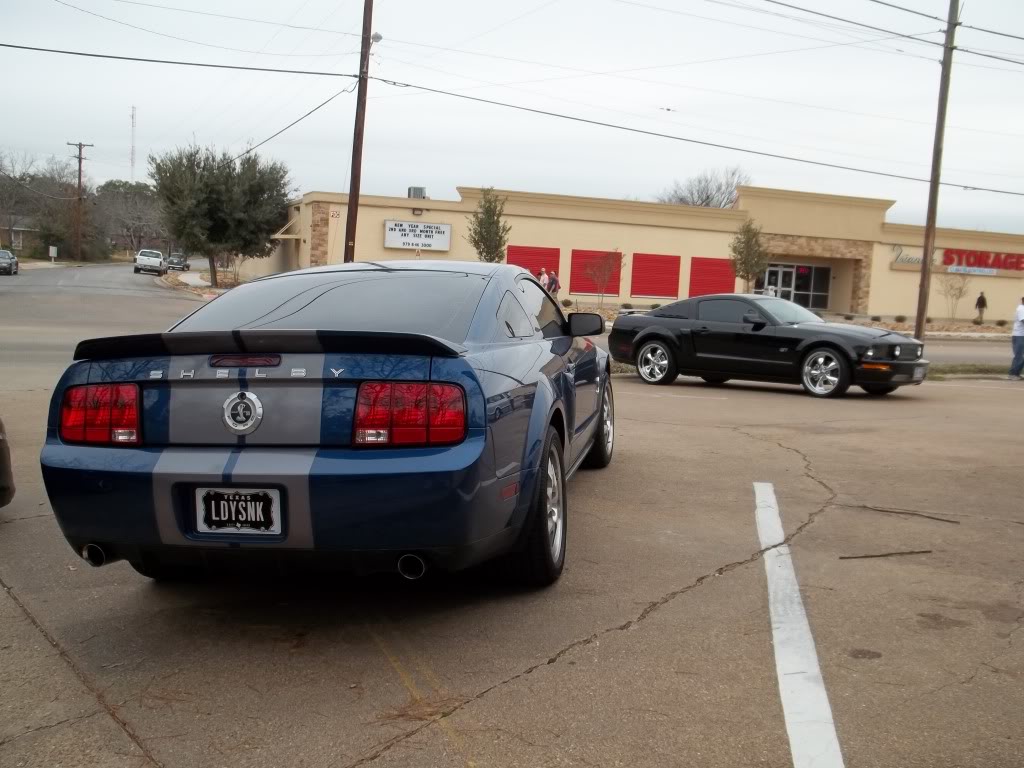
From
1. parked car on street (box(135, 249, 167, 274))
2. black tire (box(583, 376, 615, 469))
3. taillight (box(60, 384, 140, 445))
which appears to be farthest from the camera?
parked car on street (box(135, 249, 167, 274))

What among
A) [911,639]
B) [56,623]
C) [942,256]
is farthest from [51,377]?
[942,256]

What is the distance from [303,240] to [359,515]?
137 ft

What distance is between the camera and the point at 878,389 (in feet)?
44.2

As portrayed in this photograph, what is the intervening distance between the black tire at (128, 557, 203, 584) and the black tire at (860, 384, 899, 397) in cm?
1046

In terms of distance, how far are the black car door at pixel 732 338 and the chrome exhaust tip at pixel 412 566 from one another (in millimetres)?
10385

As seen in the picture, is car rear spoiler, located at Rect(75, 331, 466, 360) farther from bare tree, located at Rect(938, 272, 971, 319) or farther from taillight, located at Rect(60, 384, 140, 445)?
bare tree, located at Rect(938, 272, 971, 319)

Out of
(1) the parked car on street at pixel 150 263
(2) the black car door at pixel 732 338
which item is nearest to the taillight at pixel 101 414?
(2) the black car door at pixel 732 338

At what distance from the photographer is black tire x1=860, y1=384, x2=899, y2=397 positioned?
1313cm

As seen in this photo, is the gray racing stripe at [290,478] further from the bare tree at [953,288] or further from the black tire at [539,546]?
the bare tree at [953,288]

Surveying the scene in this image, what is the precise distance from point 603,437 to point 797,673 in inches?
148

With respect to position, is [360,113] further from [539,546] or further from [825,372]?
[539,546]

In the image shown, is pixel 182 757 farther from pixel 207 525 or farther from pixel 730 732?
pixel 730 732

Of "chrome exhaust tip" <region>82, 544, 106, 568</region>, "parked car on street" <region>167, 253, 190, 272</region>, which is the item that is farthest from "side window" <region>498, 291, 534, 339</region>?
"parked car on street" <region>167, 253, 190, 272</region>

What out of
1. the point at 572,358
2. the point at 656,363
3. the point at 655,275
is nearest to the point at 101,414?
the point at 572,358
